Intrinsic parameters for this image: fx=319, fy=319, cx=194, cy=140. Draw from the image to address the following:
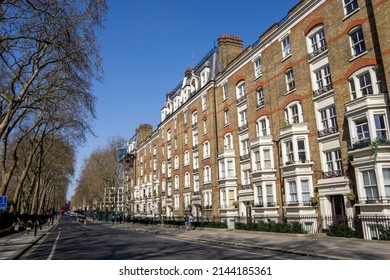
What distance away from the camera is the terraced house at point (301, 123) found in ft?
58.5

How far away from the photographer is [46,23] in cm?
1409

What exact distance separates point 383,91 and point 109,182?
2359 inches

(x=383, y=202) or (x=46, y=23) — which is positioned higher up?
(x=46, y=23)

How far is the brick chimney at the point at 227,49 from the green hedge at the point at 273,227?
18352 mm

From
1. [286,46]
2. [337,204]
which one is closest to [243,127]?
[286,46]

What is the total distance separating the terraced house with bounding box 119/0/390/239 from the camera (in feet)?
58.5

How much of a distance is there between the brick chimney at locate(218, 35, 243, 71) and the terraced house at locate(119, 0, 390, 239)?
0.12m

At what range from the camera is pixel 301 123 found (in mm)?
23031

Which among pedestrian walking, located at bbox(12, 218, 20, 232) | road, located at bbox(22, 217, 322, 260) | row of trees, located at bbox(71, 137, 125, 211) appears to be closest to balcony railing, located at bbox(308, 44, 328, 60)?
road, located at bbox(22, 217, 322, 260)

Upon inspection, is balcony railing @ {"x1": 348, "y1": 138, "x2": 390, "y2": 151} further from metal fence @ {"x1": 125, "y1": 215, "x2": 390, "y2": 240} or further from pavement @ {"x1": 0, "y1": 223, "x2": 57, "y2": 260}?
pavement @ {"x1": 0, "y1": 223, "x2": 57, "y2": 260}

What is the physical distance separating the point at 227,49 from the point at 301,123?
56.0 ft

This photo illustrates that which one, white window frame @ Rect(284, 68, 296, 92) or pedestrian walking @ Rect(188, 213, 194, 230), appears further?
pedestrian walking @ Rect(188, 213, 194, 230)

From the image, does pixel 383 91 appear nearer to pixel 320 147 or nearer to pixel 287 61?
pixel 320 147
